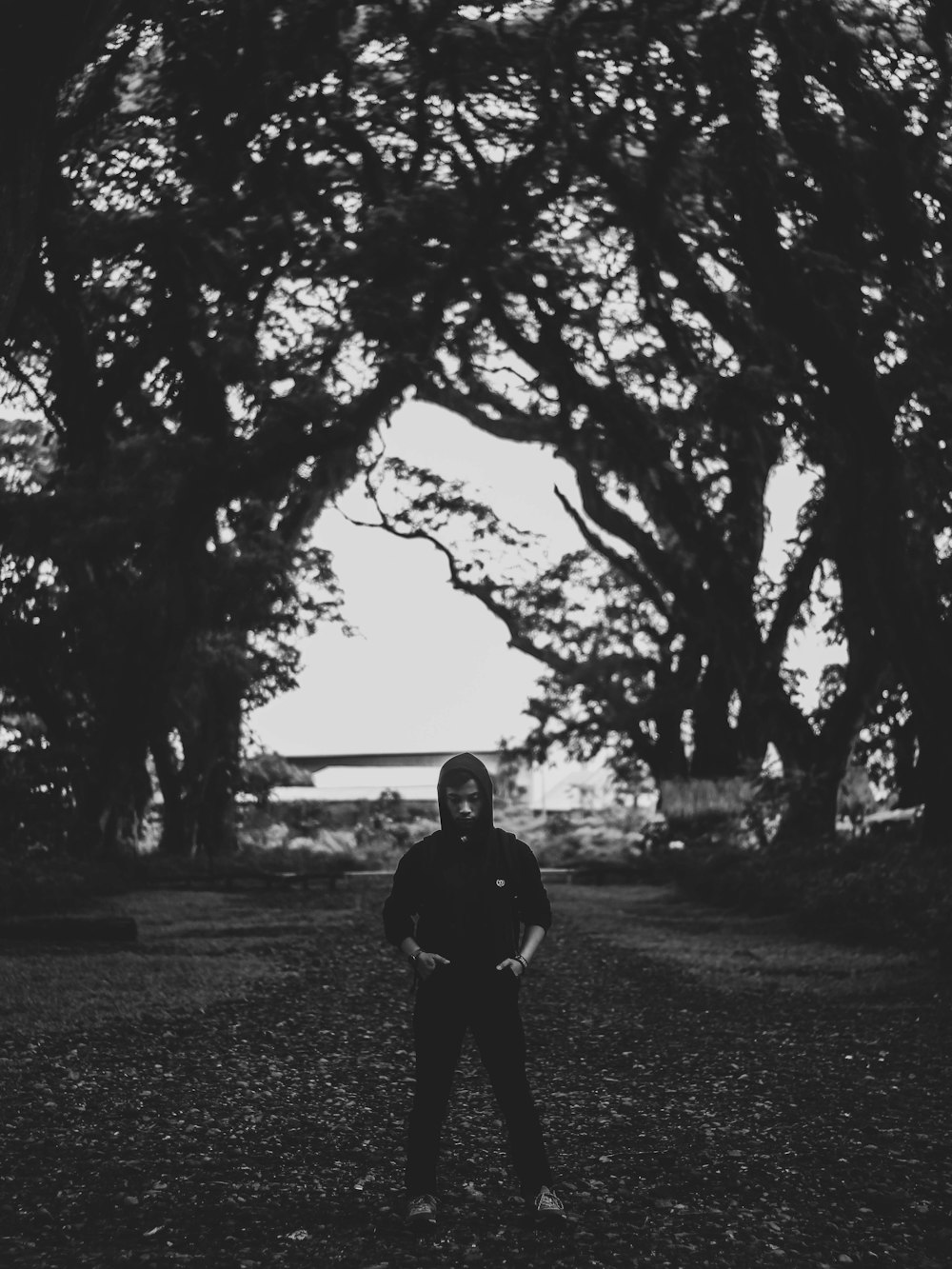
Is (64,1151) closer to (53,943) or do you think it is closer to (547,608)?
(53,943)

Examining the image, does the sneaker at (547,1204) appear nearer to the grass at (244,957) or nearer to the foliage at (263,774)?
the grass at (244,957)

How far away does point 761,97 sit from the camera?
1872 centimetres

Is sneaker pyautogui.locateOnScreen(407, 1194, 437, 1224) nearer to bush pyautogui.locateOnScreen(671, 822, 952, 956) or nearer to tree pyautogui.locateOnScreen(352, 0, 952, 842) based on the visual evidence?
bush pyautogui.locateOnScreen(671, 822, 952, 956)

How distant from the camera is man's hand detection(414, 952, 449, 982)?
4.76 metres

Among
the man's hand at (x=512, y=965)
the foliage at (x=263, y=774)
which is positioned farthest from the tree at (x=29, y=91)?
the foliage at (x=263, y=774)

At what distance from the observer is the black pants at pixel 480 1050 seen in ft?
15.8

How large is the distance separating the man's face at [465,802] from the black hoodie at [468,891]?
27 millimetres

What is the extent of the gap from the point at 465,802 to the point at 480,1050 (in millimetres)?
843

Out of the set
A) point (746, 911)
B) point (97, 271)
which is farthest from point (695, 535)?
point (97, 271)

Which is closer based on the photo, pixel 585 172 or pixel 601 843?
pixel 585 172

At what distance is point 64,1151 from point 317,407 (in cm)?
1969

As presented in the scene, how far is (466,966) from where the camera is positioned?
481 centimetres

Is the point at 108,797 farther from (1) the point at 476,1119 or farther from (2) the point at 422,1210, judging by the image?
(2) the point at 422,1210

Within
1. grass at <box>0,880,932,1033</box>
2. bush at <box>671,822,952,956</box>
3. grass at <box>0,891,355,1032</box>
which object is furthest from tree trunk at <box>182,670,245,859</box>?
bush at <box>671,822,952,956</box>
